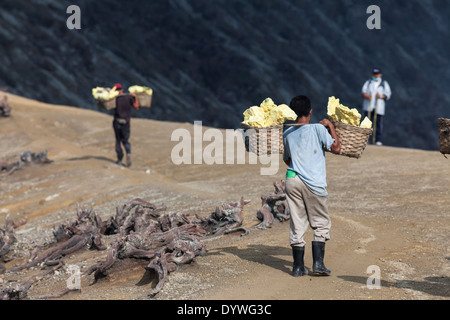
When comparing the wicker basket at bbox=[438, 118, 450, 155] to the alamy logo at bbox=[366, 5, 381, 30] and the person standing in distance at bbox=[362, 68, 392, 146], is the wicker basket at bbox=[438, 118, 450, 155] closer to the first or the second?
the person standing in distance at bbox=[362, 68, 392, 146]

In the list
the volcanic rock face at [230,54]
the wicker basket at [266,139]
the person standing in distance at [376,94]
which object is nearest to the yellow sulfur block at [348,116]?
the wicker basket at [266,139]

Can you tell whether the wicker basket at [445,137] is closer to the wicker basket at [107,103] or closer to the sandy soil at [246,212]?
the sandy soil at [246,212]

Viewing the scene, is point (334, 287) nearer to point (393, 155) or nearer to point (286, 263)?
point (286, 263)

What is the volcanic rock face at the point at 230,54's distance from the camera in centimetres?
3203

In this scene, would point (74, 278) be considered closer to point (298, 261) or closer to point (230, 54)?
point (298, 261)

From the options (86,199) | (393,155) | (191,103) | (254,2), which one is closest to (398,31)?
(254,2)

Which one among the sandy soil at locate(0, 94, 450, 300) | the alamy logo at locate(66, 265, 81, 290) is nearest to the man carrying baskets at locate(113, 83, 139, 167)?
the sandy soil at locate(0, 94, 450, 300)

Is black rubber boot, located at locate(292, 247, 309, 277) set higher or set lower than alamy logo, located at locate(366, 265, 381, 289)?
higher

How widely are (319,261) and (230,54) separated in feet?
110

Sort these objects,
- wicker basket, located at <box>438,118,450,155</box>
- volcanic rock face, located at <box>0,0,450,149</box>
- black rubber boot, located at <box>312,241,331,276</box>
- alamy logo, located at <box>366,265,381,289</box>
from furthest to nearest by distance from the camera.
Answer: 1. volcanic rock face, located at <box>0,0,450,149</box>
2. black rubber boot, located at <box>312,241,331,276</box>
3. alamy logo, located at <box>366,265,381,289</box>
4. wicker basket, located at <box>438,118,450,155</box>

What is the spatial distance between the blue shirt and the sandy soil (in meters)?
0.78

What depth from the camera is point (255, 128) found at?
5.77 meters

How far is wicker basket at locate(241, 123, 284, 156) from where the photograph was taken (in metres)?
5.79

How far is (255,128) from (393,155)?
7.37m
